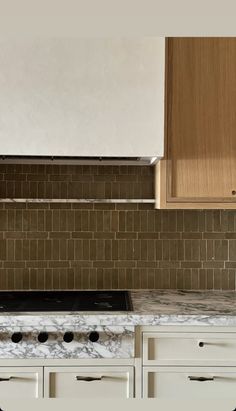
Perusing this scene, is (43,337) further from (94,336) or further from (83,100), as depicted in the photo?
(83,100)

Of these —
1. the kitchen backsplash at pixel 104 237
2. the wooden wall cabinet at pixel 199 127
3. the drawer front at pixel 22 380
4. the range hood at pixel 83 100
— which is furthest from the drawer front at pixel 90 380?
the range hood at pixel 83 100

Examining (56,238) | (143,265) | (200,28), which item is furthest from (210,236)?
(200,28)

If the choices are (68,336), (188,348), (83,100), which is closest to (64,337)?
(68,336)

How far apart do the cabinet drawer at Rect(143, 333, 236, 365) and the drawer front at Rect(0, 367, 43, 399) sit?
460 millimetres

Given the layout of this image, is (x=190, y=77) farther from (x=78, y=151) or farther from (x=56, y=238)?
(x=56, y=238)

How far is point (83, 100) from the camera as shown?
5.97ft

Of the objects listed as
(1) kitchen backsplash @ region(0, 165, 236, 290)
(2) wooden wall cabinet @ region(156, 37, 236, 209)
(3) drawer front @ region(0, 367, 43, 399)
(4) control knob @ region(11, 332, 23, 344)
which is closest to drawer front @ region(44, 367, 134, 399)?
(3) drawer front @ region(0, 367, 43, 399)

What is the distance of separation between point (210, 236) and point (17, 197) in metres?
1.12

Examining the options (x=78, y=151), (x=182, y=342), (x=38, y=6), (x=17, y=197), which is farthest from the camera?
(x=17, y=197)

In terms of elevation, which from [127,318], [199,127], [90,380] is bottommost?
[90,380]

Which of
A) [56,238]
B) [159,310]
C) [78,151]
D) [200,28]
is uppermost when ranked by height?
[78,151]

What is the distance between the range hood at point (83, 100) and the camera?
180 cm

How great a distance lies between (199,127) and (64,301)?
1.08 m

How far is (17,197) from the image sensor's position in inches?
88.0
